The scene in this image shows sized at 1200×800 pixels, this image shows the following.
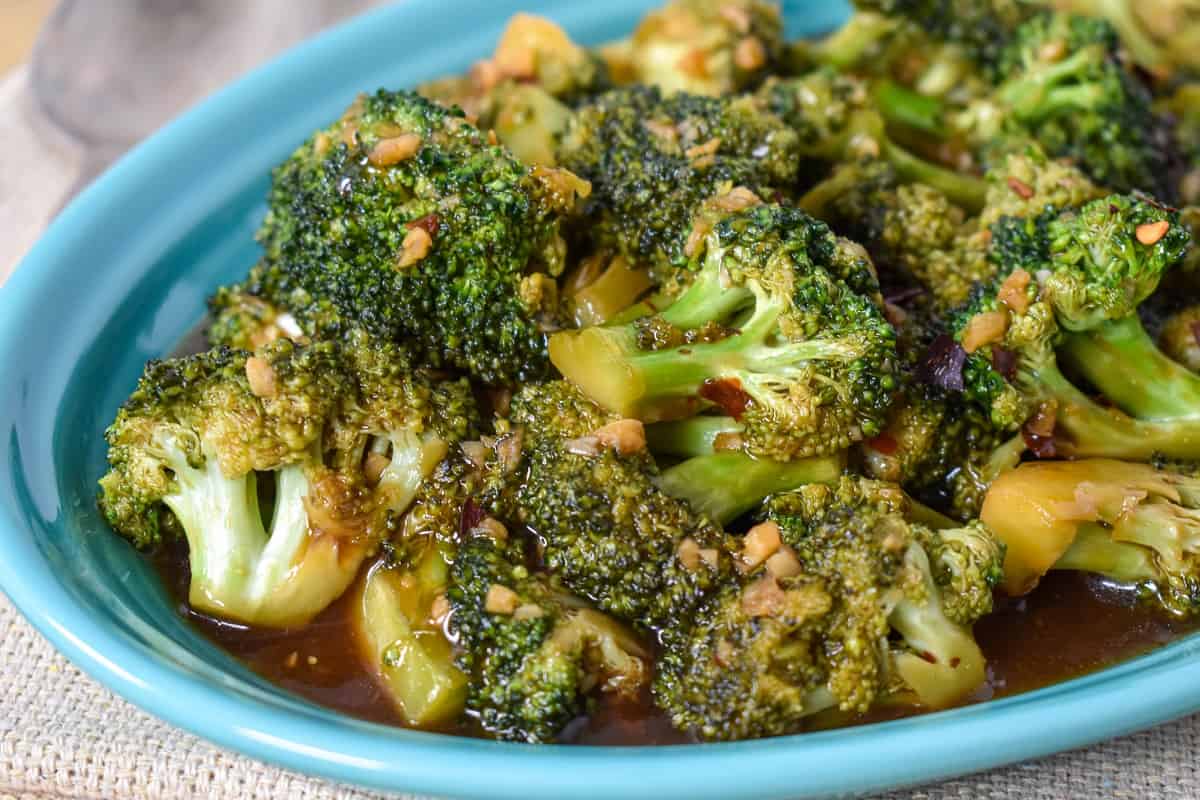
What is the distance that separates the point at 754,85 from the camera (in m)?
3.20

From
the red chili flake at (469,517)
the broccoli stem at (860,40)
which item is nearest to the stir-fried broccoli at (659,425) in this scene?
the red chili flake at (469,517)

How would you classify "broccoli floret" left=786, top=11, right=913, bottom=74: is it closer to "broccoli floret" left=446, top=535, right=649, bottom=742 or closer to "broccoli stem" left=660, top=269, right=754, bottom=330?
"broccoli stem" left=660, top=269, right=754, bottom=330

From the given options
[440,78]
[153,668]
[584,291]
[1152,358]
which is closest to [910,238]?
[1152,358]

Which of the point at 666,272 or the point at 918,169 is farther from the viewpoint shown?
the point at 918,169

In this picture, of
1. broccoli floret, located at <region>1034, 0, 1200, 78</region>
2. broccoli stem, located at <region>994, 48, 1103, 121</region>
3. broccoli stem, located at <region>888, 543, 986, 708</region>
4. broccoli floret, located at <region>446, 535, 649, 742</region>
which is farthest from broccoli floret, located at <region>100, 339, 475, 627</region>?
broccoli floret, located at <region>1034, 0, 1200, 78</region>

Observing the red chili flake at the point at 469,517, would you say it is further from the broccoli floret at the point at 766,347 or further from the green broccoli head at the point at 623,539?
the broccoli floret at the point at 766,347

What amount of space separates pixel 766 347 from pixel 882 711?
69cm

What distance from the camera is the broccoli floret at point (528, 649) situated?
6.64 ft

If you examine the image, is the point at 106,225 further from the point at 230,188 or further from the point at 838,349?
the point at 838,349

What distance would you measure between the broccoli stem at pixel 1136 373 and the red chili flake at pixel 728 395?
748mm

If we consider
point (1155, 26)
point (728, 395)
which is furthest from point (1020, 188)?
point (1155, 26)

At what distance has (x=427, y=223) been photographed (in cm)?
230

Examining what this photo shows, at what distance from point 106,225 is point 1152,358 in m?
2.31

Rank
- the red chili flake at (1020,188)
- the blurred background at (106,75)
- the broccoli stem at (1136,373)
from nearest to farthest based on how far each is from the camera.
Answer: the broccoli stem at (1136,373) → the red chili flake at (1020,188) → the blurred background at (106,75)
